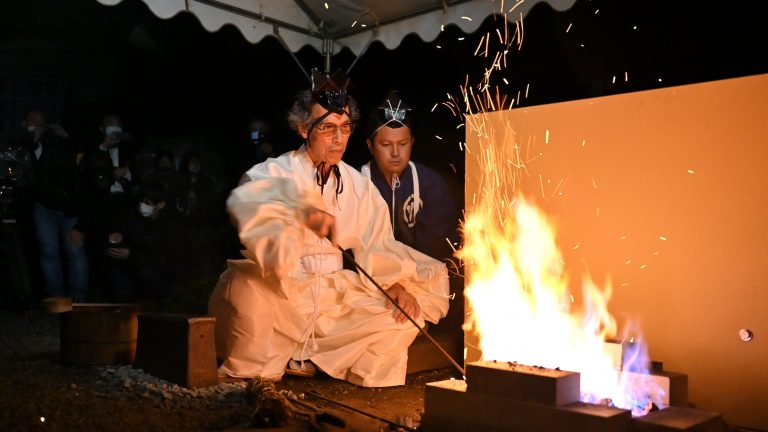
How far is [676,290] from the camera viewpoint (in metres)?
4.02

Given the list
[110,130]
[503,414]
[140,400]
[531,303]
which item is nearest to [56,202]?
[110,130]

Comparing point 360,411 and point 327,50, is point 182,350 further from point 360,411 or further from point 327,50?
point 327,50

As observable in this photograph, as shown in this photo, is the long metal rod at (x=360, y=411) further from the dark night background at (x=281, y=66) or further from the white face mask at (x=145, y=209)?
the white face mask at (x=145, y=209)

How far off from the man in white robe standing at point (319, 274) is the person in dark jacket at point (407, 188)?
83cm

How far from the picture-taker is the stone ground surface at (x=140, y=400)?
11.6 feet

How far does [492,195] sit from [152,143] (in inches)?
253

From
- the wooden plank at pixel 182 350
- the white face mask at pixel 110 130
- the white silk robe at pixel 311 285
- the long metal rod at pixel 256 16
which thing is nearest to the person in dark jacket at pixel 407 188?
the white silk robe at pixel 311 285

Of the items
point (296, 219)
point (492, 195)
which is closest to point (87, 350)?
point (296, 219)

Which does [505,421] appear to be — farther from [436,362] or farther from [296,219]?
[436,362]

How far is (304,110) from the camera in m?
5.25

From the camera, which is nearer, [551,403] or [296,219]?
[551,403]

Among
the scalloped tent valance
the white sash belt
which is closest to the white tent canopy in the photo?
the scalloped tent valance

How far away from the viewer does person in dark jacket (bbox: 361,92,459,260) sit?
646 centimetres

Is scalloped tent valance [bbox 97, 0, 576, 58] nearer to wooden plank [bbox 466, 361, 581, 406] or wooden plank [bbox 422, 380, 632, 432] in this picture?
wooden plank [bbox 466, 361, 581, 406]
